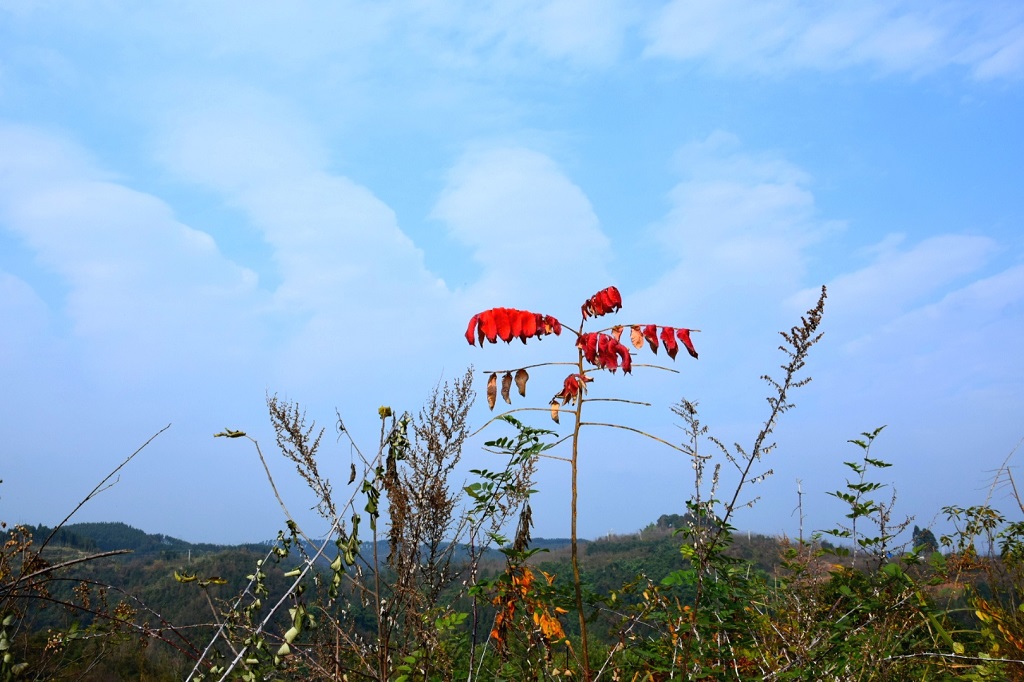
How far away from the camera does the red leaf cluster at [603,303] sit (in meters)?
3.37

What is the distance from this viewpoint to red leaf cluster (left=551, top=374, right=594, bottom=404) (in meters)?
3.21

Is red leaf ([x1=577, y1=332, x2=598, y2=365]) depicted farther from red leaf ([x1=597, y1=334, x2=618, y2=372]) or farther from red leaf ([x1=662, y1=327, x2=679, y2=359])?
red leaf ([x1=662, y1=327, x2=679, y2=359])

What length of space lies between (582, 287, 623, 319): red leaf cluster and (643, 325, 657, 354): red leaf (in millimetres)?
176

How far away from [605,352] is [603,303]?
11.6 inches

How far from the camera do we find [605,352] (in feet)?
10.5

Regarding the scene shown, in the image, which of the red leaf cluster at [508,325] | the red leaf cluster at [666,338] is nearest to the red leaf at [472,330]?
the red leaf cluster at [508,325]

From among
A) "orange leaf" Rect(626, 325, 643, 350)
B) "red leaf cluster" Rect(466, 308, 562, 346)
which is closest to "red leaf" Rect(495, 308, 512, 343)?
"red leaf cluster" Rect(466, 308, 562, 346)

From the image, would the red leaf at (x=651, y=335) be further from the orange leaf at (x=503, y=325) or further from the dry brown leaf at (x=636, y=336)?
the orange leaf at (x=503, y=325)

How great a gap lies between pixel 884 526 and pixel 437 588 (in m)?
2.93

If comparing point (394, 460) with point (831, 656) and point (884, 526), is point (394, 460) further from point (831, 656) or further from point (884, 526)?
point (884, 526)

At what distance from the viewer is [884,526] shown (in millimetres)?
4773

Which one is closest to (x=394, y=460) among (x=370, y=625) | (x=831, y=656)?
(x=831, y=656)

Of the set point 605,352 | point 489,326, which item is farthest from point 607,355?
point 489,326

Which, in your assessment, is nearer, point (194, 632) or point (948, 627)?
point (948, 627)
